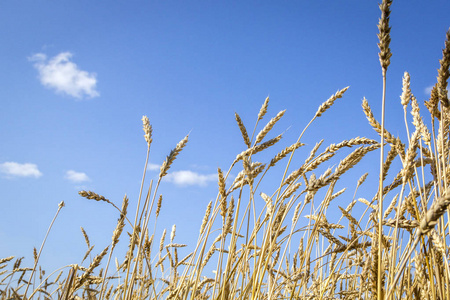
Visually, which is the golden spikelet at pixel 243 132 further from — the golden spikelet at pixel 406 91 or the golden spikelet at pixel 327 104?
the golden spikelet at pixel 406 91

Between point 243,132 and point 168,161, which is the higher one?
point 243,132

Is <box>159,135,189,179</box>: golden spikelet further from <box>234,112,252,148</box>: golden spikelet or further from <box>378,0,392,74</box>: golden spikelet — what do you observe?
<box>378,0,392,74</box>: golden spikelet

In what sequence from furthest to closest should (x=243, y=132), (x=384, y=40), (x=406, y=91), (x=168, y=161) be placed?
1. (x=243, y=132)
2. (x=168, y=161)
3. (x=406, y=91)
4. (x=384, y=40)

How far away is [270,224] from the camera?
1.86 m

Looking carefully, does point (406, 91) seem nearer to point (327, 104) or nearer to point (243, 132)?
point (327, 104)

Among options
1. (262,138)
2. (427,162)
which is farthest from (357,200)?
(262,138)

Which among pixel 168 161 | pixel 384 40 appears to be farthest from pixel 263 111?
pixel 384 40

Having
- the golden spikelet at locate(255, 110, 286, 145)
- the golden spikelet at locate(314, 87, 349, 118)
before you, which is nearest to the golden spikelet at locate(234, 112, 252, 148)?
the golden spikelet at locate(255, 110, 286, 145)

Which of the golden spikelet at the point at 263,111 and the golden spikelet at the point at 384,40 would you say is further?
the golden spikelet at the point at 263,111

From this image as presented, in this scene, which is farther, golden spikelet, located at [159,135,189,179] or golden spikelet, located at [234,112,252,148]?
golden spikelet, located at [234,112,252,148]

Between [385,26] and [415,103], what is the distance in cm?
65

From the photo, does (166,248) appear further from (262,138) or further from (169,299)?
(262,138)

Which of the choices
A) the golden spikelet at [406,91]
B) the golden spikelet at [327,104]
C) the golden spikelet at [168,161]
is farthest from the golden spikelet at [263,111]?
the golden spikelet at [406,91]

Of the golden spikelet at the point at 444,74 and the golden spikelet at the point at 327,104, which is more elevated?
the golden spikelet at the point at 327,104
